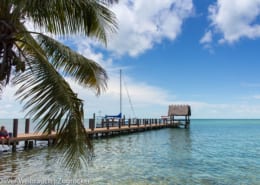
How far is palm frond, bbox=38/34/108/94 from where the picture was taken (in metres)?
6.05

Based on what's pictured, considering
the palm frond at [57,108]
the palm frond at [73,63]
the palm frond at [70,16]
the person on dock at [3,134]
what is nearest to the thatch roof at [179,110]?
the person on dock at [3,134]

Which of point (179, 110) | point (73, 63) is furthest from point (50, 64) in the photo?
point (179, 110)

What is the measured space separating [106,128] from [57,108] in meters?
29.0

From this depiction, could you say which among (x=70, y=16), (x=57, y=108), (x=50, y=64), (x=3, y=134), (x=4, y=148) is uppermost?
(x=70, y=16)

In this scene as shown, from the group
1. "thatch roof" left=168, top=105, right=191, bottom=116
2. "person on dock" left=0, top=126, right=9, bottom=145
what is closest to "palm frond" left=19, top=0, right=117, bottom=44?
"person on dock" left=0, top=126, right=9, bottom=145

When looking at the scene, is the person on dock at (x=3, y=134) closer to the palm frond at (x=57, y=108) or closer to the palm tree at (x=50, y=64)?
the palm tree at (x=50, y=64)

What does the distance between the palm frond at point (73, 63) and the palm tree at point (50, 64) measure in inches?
11.3

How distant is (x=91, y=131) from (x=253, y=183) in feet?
58.5

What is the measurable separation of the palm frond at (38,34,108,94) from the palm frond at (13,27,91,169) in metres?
1.52


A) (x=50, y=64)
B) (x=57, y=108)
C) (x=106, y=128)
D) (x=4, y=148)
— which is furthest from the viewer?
(x=106, y=128)

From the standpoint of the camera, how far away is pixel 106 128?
1296 inches

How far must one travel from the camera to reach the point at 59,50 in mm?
6039

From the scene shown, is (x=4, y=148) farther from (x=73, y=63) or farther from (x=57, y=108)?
(x=57, y=108)

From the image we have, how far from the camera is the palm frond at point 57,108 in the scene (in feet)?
13.7
